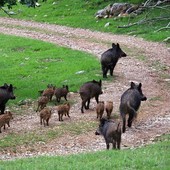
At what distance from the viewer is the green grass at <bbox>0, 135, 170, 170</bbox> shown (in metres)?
10.7

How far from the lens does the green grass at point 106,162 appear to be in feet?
35.0

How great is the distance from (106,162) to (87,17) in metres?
29.6

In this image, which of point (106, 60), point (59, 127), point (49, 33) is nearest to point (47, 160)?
point (59, 127)

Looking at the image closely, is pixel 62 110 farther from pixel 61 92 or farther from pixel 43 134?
pixel 61 92

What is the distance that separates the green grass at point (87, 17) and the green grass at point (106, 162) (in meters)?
21.1

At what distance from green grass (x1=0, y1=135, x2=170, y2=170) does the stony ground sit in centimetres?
265

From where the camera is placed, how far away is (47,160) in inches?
471

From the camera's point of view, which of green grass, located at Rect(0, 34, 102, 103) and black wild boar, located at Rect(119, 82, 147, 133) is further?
green grass, located at Rect(0, 34, 102, 103)

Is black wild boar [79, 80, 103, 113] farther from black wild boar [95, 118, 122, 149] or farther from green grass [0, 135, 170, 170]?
green grass [0, 135, 170, 170]

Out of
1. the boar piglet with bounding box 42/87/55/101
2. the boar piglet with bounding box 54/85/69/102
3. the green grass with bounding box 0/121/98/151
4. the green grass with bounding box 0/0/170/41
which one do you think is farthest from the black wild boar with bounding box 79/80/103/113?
the green grass with bounding box 0/0/170/41

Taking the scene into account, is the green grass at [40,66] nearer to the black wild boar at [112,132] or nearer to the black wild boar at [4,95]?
the black wild boar at [4,95]

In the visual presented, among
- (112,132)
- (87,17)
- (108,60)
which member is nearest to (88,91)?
(108,60)

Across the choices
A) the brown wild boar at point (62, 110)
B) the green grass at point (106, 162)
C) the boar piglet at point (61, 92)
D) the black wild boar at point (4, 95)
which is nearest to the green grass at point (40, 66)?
the boar piglet at point (61, 92)

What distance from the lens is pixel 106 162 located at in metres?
11.0
